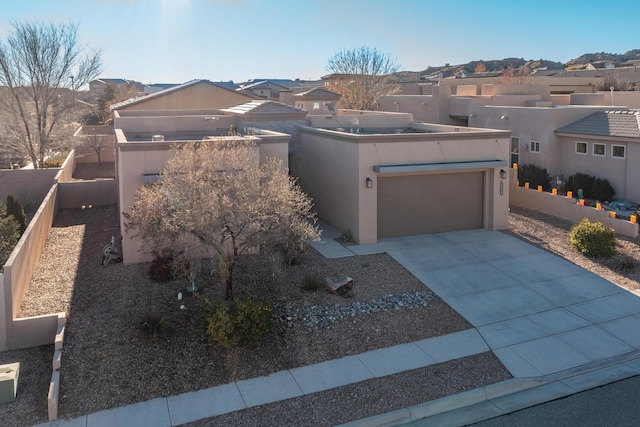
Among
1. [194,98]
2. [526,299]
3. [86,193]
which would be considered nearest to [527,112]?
[526,299]

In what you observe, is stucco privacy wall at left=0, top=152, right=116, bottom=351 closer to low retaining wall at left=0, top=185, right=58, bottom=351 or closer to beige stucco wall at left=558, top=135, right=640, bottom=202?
low retaining wall at left=0, top=185, right=58, bottom=351

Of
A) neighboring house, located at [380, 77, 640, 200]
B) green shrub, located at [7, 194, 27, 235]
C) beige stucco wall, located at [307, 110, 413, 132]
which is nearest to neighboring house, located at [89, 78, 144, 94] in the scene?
neighboring house, located at [380, 77, 640, 200]

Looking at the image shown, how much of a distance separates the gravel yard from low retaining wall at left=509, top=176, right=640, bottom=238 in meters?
3.20

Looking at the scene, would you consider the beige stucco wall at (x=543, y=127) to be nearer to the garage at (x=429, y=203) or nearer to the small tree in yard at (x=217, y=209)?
the garage at (x=429, y=203)

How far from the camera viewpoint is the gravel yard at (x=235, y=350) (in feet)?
31.3

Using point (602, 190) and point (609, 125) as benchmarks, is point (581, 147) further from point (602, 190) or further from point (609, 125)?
point (602, 190)

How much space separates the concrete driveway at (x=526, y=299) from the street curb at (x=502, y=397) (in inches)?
10.5

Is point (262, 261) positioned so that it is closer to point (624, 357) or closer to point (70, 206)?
point (624, 357)

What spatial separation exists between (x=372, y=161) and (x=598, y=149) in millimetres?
11467

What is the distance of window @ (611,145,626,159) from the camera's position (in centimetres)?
2227

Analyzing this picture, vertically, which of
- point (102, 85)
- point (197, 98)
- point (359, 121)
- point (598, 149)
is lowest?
point (598, 149)

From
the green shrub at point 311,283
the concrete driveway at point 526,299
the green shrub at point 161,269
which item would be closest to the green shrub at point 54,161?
the green shrub at point 161,269

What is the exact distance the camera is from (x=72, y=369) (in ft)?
33.1

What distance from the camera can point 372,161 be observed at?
1750 centimetres
